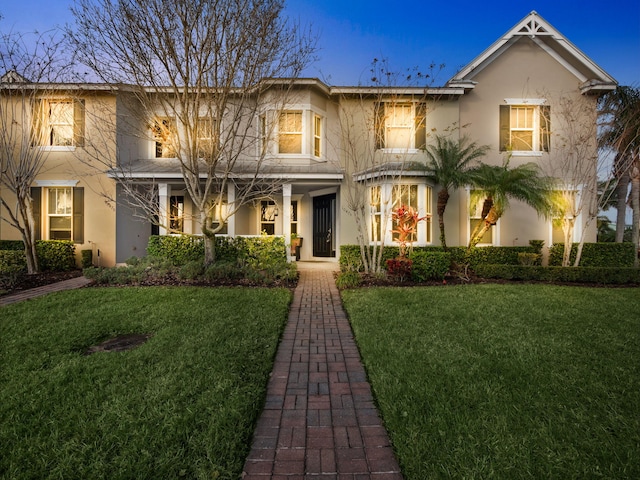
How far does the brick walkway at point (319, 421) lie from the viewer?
7.04 feet

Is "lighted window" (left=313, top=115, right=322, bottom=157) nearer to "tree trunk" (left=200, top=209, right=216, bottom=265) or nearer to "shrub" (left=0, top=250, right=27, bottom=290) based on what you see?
"tree trunk" (left=200, top=209, right=216, bottom=265)

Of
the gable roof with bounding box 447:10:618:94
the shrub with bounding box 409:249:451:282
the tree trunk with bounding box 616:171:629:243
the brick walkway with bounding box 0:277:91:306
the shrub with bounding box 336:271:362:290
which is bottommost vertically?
the brick walkway with bounding box 0:277:91:306

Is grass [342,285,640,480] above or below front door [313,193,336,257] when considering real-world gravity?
below

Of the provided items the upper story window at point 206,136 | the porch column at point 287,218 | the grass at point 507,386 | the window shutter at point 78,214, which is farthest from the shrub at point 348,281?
the window shutter at point 78,214

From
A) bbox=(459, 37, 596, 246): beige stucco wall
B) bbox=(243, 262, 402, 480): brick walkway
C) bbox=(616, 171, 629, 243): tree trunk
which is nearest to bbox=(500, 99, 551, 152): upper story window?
bbox=(459, 37, 596, 246): beige stucco wall

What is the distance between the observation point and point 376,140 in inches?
456

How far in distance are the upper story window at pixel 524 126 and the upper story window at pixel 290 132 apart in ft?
25.1

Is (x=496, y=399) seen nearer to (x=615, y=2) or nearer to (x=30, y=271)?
(x=30, y=271)

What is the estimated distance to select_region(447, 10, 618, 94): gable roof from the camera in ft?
38.2

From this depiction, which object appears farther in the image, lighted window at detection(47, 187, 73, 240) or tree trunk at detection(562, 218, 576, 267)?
lighted window at detection(47, 187, 73, 240)

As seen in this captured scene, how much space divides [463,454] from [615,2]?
24.3 meters

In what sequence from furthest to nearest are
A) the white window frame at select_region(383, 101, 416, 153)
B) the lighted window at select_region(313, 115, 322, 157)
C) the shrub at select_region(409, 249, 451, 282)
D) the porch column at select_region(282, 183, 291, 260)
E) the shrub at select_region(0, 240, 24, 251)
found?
the lighted window at select_region(313, 115, 322, 157) < the white window frame at select_region(383, 101, 416, 153) < the shrub at select_region(0, 240, 24, 251) < the porch column at select_region(282, 183, 291, 260) < the shrub at select_region(409, 249, 451, 282)

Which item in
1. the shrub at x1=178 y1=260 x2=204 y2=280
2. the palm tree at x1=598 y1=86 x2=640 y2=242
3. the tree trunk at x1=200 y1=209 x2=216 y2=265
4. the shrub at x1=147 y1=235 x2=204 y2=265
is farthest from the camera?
the shrub at x1=147 y1=235 x2=204 y2=265

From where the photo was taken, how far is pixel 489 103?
1205cm
